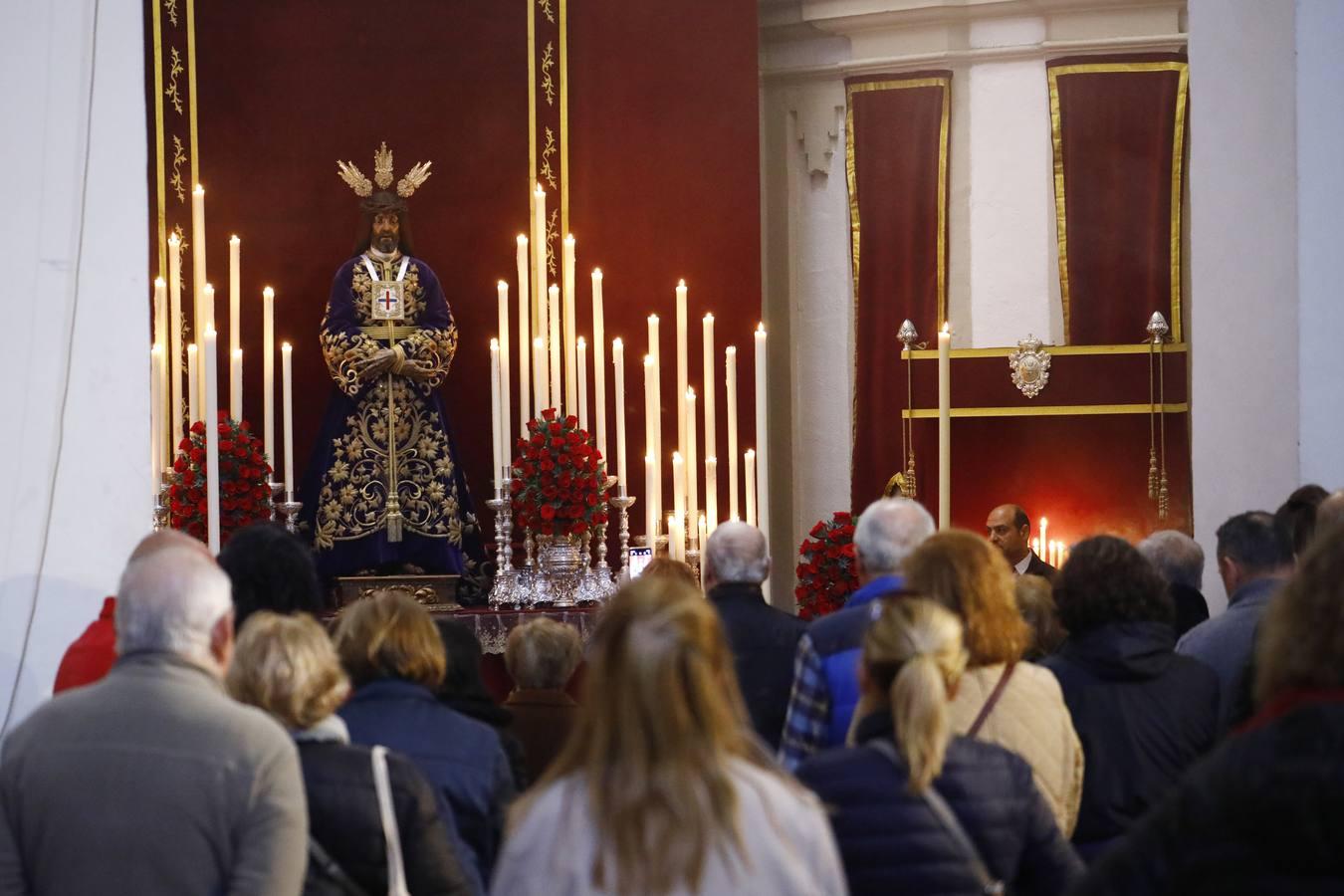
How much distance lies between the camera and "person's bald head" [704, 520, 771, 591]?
4195 millimetres

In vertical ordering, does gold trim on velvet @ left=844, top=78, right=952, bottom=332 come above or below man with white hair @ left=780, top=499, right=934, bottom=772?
above

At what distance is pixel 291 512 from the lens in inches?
271

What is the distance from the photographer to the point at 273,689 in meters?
2.86

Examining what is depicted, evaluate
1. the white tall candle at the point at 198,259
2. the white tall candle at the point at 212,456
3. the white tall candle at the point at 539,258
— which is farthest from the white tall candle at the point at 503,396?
the white tall candle at the point at 212,456

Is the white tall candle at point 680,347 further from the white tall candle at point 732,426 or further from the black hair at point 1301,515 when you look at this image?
the black hair at point 1301,515

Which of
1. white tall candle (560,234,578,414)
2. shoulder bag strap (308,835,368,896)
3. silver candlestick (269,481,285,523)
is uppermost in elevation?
white tall candle (560,234,578,414)

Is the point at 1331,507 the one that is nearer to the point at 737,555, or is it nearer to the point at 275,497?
the point at 737,555

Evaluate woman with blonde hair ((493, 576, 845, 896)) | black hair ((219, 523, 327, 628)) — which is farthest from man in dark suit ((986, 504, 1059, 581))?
woman with blonde hair ((493, 576, 845, 896))

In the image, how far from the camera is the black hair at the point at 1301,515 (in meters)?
4.38

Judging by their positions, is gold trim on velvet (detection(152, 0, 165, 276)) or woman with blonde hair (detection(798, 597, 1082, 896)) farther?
gold trim on velvet (detection(152, 0, 165, 276))

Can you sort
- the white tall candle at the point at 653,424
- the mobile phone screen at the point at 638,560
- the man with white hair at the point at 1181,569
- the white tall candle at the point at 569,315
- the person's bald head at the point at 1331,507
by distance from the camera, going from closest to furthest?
the person's bald head at the point at 1331,507 → the man with white hair at the point at 1181,569 → the white tall candle at the point at 653,424 → the mobile phone screen at the point at 638,560 → the white tall candle at the point at 569,315

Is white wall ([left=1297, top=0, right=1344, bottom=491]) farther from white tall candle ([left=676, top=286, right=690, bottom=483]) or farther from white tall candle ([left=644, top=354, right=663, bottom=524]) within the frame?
white tall candle ([left=676, top=286, right=690, bottom=483])

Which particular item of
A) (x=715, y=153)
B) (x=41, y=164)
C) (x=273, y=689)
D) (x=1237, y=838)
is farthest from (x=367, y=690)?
(x=715, y=153)

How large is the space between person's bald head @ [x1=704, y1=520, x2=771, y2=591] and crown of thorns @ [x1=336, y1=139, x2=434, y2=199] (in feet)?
12.4
